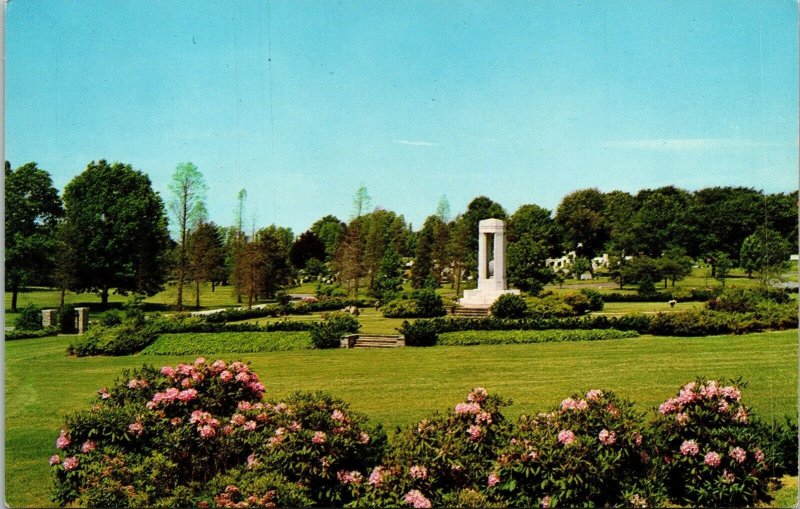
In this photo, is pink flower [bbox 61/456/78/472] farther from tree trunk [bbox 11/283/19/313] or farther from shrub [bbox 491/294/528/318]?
shrub [bbox 491/294/528/318]

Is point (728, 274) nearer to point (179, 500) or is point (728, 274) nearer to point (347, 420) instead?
point (347, 420)

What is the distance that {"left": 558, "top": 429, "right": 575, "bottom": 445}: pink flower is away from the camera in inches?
212

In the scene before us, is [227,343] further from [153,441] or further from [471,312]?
[471,312]

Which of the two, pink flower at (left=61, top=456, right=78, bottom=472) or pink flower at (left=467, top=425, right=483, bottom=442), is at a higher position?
pink flower at (left=467, top=425, right=483, bottom=442)

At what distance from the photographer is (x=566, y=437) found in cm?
A: 541

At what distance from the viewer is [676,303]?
439 inches

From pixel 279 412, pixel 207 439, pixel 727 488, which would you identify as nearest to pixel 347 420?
pixel 279 412

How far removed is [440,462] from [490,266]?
9.16m

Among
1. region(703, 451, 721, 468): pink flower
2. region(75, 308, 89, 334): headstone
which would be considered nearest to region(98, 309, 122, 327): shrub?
region(75, 308, 89, 334): headstone

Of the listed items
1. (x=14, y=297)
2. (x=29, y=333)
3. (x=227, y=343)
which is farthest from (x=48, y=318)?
(x=227, y=343)

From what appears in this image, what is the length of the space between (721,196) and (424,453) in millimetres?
7211

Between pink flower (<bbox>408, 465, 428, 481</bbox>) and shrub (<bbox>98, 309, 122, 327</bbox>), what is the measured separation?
6273 millimetres

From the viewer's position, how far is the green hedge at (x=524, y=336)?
10.5 meters

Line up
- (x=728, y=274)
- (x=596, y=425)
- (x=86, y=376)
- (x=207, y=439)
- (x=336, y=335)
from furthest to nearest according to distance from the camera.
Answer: (x=728, y=274) → (x=336, y=335) → (x=86, y=376) → (x=207, y=439) → (x=596, y=425)
